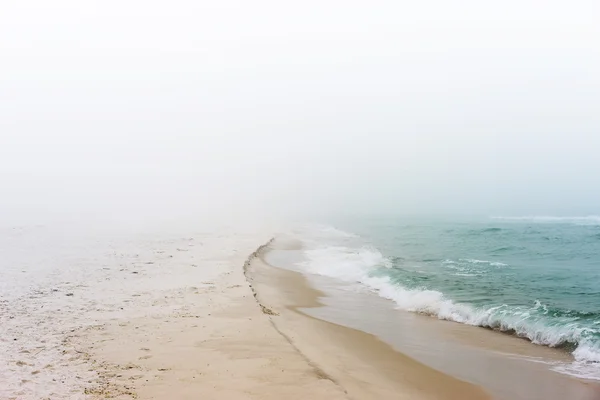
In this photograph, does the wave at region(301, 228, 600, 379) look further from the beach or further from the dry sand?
the dry sand

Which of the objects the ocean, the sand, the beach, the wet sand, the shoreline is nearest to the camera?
the sand

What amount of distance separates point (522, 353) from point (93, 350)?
8334 millimetres

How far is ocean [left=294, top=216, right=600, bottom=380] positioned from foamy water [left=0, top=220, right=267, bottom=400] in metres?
6.42

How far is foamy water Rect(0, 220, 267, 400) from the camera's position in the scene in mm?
5812

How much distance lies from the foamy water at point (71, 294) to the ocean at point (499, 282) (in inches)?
253

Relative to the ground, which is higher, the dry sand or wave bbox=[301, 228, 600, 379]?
the dry sand

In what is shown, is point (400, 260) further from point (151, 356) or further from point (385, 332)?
point (151, 356)

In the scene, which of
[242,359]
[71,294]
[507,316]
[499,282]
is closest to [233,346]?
[242,359]

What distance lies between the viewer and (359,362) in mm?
7359

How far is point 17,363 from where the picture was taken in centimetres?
615

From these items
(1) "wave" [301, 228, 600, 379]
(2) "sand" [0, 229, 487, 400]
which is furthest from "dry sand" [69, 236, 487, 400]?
(1) "wave" [301, 228, 600, 379]

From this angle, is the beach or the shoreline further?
the shoreline

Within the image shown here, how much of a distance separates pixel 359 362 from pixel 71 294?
8.44 metres

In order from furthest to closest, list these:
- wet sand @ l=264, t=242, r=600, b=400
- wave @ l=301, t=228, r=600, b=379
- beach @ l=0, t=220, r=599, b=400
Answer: wave @ l=301, t=228, r=600, b=379
wet sand @ l=264, t=242, r=600, b=400
beach @ l=0, t=220, r=599, b=400
